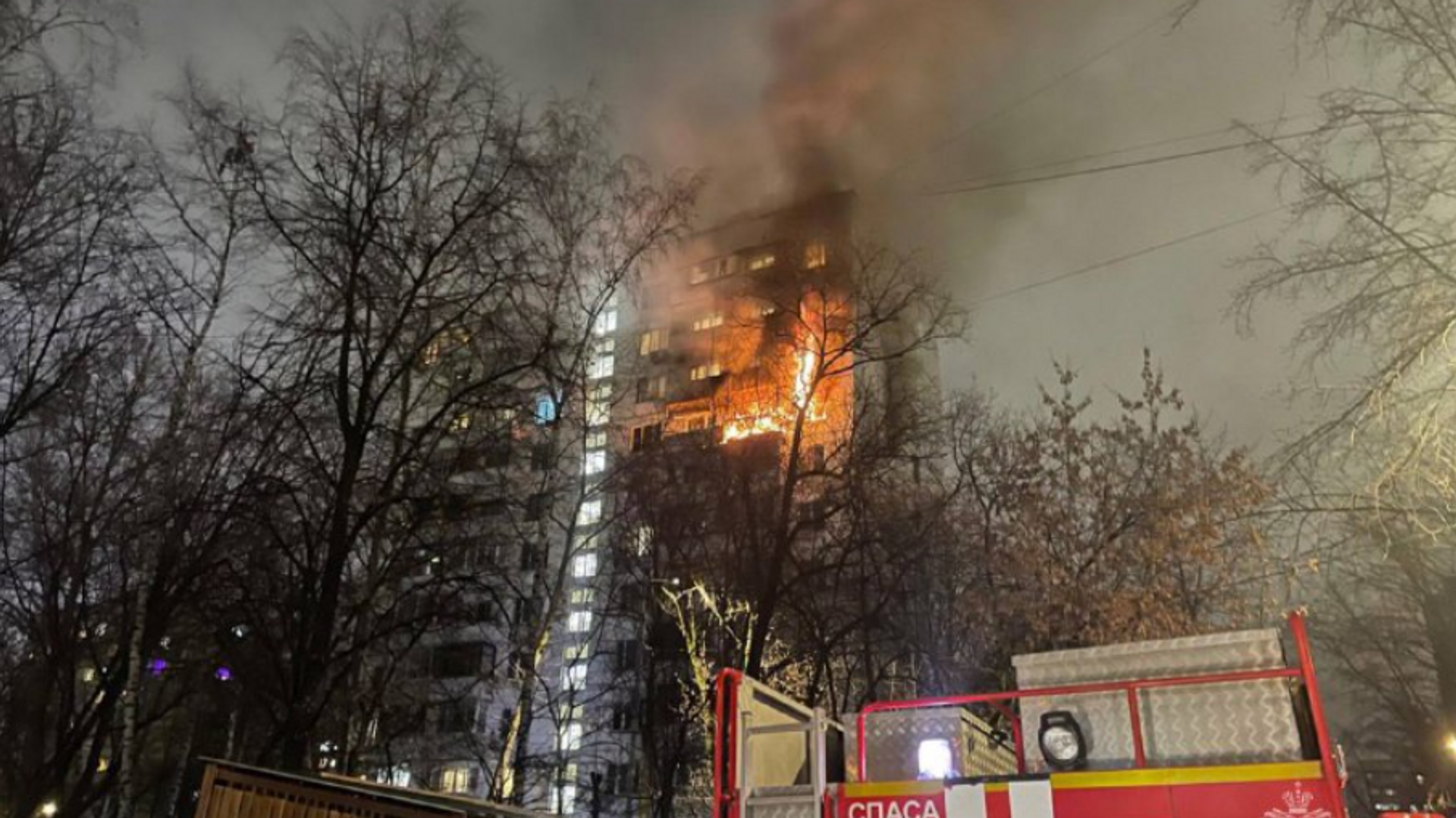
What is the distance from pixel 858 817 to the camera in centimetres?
630

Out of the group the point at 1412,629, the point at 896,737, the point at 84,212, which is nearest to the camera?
the point at 896,737

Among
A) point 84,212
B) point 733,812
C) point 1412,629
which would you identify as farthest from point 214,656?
point 1412,629

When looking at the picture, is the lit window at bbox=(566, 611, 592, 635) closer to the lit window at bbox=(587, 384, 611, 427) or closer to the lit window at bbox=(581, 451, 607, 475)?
the lit window at bbox=(581, 451, 607, 475)

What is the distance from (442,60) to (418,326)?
4.34m

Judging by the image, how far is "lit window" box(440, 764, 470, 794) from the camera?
40719mm

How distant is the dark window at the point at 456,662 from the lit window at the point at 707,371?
15709mm

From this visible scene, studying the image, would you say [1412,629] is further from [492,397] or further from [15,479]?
[15,479]

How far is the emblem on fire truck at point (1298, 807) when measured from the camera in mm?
5285

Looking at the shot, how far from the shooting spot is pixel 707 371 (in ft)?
96.8

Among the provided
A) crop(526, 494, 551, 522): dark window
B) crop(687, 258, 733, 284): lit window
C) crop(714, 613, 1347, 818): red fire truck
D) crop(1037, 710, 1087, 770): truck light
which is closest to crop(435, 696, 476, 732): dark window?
crop(526, 494, 551, 522): dark window

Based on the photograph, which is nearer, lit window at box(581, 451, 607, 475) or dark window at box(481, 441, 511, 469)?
dark window at box(481, 441, 511, 469)

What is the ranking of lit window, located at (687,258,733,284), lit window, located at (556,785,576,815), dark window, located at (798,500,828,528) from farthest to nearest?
lit window, located at (556,785,576,815)
dark window, located at (798,500,828,528)
lit window, located at (687,258,733,284)

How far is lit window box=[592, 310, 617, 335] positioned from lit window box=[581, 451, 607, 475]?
9.75ft

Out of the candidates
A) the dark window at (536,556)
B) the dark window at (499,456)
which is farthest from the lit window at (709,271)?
the dark window at (536,556)
